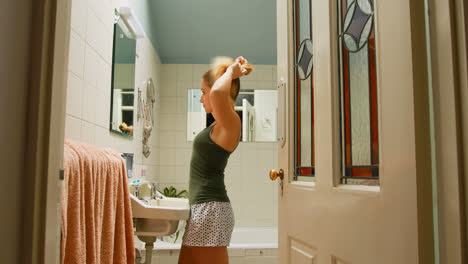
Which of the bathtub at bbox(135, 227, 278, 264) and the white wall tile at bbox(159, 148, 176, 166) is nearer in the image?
the bathtub at bbox(135, 227, 278, 264)

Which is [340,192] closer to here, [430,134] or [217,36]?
[430,134]

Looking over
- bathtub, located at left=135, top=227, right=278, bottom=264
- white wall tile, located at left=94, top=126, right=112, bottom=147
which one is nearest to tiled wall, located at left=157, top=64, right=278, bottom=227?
bathtub, located at left=135, top=227, right=278, bottom=264

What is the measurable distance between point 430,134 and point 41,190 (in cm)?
74

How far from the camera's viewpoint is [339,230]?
3.59ft

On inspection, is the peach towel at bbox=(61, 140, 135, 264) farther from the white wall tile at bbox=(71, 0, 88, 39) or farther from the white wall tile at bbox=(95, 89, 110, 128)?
the white wall tile at bbox=(71, 0, 88, 39)

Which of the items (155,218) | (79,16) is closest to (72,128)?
(79,16)

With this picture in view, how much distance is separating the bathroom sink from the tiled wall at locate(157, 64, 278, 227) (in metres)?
2.13

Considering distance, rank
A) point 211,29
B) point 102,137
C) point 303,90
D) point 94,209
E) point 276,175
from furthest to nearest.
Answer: point 211,29 < point 102,137 < point 276,175 < point 303,90 < point 94,209

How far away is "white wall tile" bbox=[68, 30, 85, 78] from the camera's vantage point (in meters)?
1.54

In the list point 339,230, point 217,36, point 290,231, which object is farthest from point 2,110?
point 217,36

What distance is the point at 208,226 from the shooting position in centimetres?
174

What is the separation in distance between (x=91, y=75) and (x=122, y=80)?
54 cm

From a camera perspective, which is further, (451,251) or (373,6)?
(373,6)

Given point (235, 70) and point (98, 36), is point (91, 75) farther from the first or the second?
point (235, 70)
